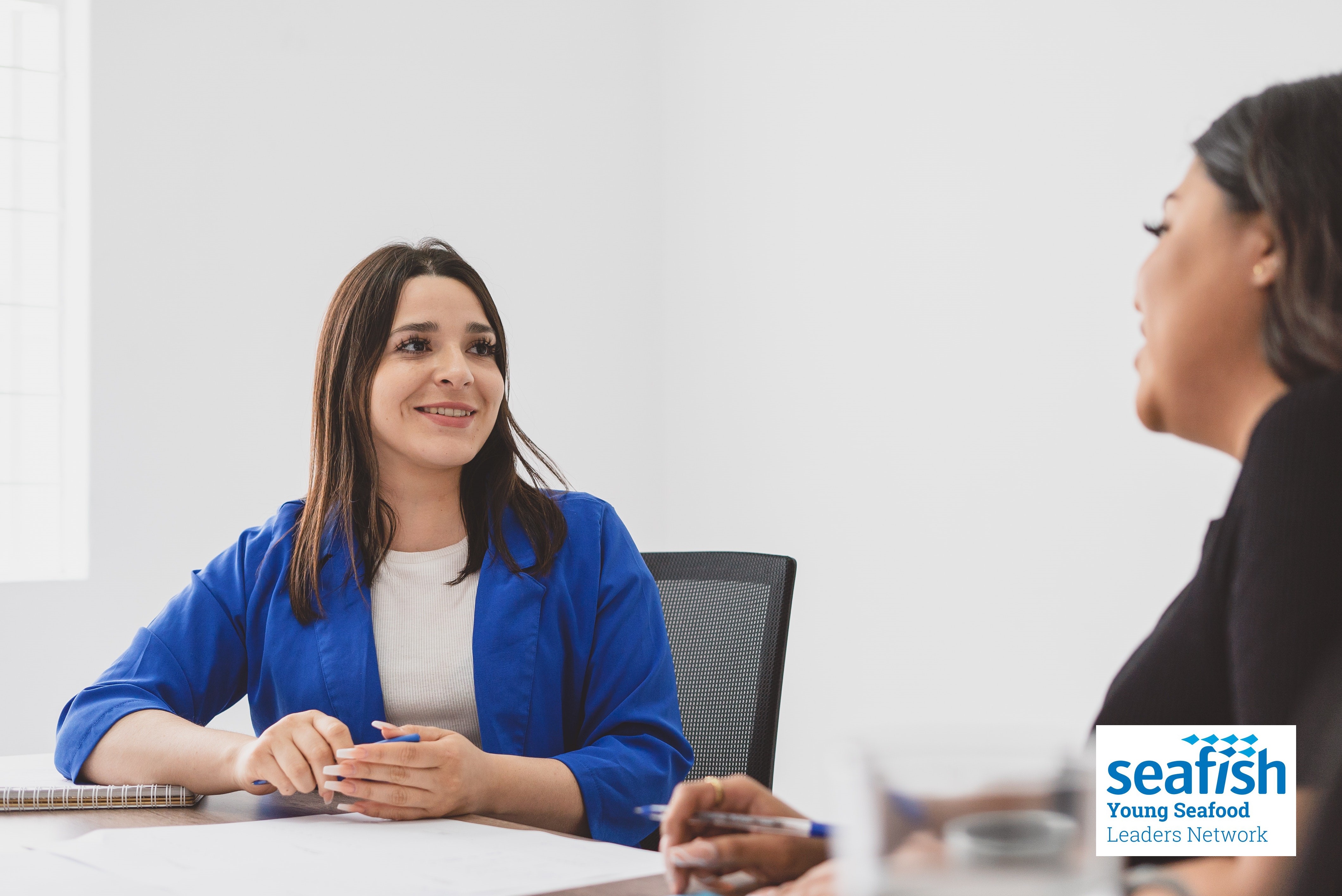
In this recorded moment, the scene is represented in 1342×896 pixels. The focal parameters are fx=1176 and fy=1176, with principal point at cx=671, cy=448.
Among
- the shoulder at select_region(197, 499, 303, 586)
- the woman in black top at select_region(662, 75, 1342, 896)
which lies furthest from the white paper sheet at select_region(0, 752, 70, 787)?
the woman in black top at select_region(662, 75, 1342, 896)

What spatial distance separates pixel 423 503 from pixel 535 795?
1.90ft

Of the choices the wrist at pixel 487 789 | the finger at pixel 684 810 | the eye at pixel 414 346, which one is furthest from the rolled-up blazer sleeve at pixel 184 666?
the finger at pixel 684 810

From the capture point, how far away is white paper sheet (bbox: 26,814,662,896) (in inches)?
35.8

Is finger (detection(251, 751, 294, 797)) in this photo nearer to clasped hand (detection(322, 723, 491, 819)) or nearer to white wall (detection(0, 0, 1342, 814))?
clasped hand (detection(322, 723, 491, 819))

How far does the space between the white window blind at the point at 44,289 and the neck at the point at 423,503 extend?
1698 millimetres

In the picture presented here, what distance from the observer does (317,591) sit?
1595mm

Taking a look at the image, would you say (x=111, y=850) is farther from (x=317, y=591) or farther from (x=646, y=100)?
(x=646, y=100)

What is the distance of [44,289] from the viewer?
10.3ft

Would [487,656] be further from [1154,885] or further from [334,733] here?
[1154,885]

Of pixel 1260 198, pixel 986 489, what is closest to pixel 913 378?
pixel 986 489

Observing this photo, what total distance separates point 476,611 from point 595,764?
30cm

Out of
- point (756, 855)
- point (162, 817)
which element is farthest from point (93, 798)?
point (756, 855)

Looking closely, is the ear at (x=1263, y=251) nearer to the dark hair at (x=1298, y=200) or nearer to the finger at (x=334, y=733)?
the dark hair at (x=1298, y=200)

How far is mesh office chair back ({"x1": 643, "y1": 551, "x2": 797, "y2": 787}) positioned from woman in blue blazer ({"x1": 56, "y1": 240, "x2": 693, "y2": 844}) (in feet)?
0.48
